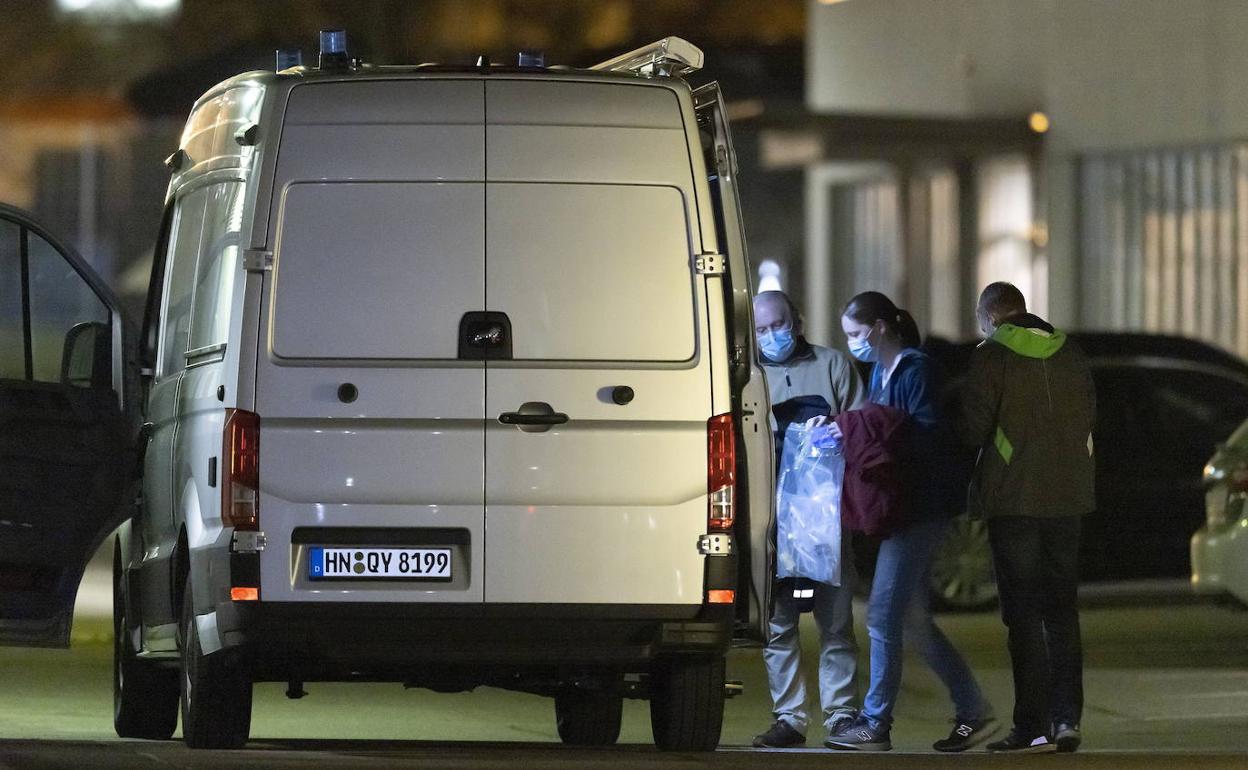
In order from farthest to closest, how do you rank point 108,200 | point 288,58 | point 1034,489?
point 108,200
point 1034,489
point 288,58

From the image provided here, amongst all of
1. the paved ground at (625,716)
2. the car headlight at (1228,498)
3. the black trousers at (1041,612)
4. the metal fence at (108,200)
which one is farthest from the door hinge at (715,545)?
the metal fence at (108,200)

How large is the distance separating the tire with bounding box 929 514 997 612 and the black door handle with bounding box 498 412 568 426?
799 cm

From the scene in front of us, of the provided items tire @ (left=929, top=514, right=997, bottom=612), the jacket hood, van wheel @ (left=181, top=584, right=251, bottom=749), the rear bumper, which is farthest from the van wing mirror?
tire @ (left=929, top=514, right=997, bottom=612)

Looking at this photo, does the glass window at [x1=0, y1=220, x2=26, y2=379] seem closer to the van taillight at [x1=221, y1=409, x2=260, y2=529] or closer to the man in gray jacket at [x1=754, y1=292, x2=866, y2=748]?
the van taillight at [x1=221, y1=409, x2=260, y2=529]

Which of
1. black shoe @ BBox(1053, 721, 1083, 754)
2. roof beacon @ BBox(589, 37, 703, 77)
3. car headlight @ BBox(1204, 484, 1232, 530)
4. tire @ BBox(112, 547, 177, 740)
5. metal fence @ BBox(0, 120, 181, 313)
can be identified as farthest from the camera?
metal fence @ BBox(0, 120, 181, 313)

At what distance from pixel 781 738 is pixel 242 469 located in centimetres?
298

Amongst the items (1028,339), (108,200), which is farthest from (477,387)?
(108,200)

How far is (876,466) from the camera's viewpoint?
34.4 ft

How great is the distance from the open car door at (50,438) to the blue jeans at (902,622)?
9.91 feet

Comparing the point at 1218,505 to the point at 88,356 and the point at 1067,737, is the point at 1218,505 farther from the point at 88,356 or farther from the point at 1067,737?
→ the point at 88,356

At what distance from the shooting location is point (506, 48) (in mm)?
59031

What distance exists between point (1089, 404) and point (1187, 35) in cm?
1349

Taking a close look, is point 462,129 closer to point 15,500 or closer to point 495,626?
point 495,626

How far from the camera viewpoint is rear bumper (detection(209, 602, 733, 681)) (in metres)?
8.81
